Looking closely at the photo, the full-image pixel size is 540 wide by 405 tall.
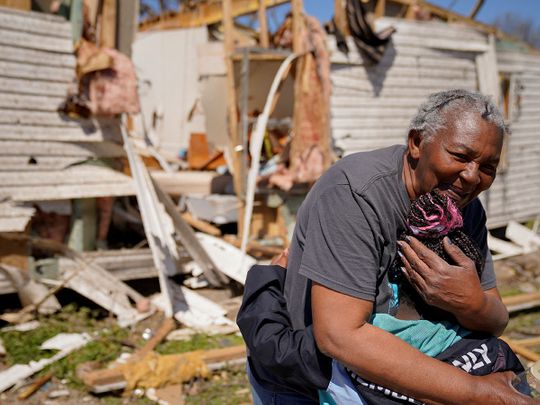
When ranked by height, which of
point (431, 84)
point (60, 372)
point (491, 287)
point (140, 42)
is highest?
point (140, 42)

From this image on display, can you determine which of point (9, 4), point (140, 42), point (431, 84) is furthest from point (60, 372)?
point (140, 42)

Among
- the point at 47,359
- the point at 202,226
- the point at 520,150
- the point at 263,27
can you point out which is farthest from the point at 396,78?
the point at 47,359

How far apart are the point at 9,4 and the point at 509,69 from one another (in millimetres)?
8508

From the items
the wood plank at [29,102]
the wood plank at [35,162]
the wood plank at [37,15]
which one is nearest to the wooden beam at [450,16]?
the wood plank at [37,15]

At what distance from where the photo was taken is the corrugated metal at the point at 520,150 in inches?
406

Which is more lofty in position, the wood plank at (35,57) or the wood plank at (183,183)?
the wood plank at (35,57)

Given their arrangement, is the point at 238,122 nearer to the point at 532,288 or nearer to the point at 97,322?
the point at 97,322

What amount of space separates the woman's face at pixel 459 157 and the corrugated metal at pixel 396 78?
20.9ft

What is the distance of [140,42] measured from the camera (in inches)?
570

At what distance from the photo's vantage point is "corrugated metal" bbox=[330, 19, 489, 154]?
8.09 meters

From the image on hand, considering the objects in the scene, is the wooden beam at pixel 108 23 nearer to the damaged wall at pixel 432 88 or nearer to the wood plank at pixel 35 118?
the wood plank at pixel 35 118

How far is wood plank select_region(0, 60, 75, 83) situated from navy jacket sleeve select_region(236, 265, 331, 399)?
464 cm

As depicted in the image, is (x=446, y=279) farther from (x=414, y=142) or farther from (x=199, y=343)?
(x=199, y=343)

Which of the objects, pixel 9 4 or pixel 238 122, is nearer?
→ pixel 9 4
